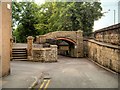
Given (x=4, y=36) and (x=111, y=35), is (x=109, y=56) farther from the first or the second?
(x=4, y=36)

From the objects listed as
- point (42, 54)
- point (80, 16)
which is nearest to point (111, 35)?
point (42, 54)

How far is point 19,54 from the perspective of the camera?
1102 inches

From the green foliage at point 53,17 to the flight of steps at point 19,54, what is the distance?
15707 millimetres

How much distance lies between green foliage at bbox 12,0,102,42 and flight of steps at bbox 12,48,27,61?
15707mm

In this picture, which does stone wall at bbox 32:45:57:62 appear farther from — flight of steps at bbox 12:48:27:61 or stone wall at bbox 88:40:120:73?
stone wall at bbox 88:40:120:73

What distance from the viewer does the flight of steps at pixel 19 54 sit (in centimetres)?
2730

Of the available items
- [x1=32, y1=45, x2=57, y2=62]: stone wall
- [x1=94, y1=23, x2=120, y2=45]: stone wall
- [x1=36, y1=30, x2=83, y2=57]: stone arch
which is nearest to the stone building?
[x1=94, y1=23, x2=120, y2=45]: stone wall

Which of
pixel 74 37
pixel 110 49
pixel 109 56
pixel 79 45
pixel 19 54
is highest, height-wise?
pixel 74 37

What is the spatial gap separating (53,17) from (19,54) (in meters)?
23.6

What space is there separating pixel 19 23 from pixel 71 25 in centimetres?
1291

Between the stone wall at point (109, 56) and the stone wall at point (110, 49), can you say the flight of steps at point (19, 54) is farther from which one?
the stone wall at point (109, 56)

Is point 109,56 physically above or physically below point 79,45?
below

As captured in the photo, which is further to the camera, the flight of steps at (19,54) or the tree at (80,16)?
the tree at (80,16)

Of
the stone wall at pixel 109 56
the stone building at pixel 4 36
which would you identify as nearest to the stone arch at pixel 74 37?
the stone wall at pixel 109 56
